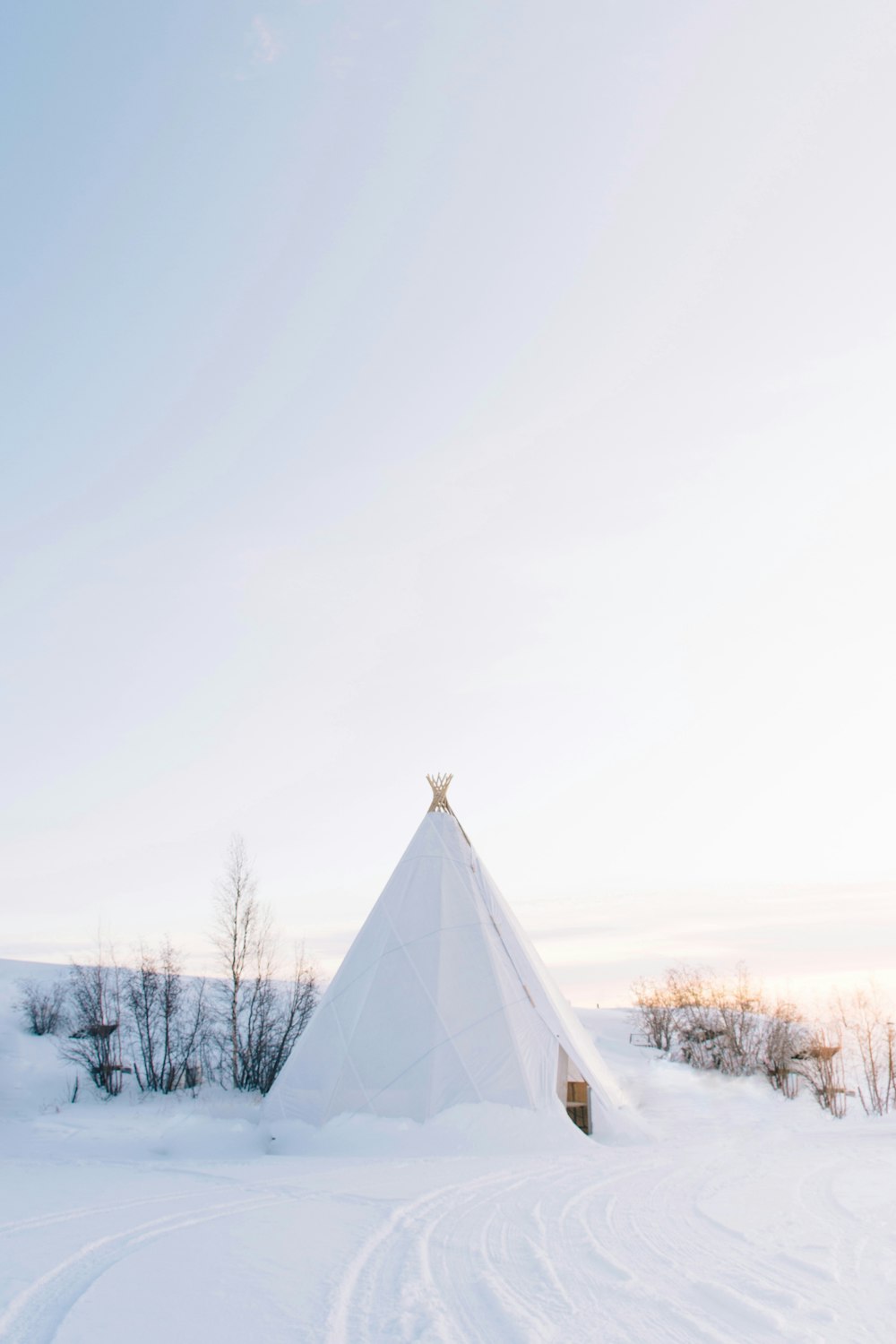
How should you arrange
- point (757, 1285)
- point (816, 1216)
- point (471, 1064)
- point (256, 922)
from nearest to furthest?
1. point (757, 1285)
2. point (816, 1216)
3. point (471, 1064)
4. point (256, 922)

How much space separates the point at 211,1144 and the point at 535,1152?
5.30 meters

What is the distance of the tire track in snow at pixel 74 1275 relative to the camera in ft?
15.5

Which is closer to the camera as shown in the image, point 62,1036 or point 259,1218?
point 259,1218

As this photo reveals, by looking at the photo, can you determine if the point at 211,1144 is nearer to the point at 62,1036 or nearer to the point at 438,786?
the point at 438,786

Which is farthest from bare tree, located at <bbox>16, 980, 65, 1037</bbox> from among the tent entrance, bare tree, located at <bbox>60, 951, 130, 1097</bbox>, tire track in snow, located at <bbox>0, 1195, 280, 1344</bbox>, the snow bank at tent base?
tire track in snow, located at <bbox>0, 1195, 280, 1344</bbox>

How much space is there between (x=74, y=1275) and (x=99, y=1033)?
18956mm

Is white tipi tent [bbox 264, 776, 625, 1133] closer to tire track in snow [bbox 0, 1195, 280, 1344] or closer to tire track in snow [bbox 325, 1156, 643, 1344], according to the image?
tire track in snow [bbox 325, 1156, 643, 1344]

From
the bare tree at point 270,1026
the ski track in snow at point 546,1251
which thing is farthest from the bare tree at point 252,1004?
the ski track in snow at point 546,1251

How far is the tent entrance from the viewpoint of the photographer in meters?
13.9

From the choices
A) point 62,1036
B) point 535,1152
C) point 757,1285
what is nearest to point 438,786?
point 535,1152

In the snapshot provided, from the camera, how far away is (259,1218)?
7.54 m

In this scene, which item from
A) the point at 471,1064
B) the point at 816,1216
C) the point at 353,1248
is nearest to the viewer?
the point at 353,1248

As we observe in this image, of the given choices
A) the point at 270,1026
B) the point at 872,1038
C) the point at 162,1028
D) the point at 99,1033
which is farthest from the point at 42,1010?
the point at 872,1038

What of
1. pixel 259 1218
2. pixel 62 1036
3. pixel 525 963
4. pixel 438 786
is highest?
pixel 438 786
